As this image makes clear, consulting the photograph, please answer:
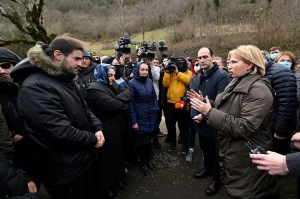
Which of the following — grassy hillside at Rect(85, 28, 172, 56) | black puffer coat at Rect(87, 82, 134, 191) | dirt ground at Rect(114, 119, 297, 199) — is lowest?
dirt ground at Rect(114, 119, 297, 199)

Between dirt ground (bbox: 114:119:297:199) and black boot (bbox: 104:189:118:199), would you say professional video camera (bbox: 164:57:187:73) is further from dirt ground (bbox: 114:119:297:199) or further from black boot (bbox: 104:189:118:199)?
black boot (bbox: 104:189:118:199)

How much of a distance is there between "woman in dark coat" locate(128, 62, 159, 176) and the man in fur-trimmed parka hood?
1333mm

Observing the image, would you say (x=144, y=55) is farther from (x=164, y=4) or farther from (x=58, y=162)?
Result: (x=164, y=4)

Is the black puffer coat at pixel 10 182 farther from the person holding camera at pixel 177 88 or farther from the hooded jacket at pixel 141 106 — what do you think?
the person holding camera at pixel 177 88

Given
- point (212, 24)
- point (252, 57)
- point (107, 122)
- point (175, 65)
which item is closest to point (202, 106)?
point (252, 57)

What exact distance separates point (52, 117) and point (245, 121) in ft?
5.49

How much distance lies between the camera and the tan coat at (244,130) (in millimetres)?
1715

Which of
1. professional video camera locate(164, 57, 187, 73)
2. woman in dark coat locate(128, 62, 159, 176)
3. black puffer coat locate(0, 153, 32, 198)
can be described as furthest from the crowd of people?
professional video camera locate(164, 57, 187, 73)

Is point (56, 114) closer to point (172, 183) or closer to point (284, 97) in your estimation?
point (172, 183)

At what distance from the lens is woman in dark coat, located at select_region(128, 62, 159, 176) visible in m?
3.19

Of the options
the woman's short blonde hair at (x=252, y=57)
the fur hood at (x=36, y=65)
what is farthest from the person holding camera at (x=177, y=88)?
the fur hood at (x=36, y=65)

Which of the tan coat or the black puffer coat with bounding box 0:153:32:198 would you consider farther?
the tan coat

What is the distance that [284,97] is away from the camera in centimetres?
240

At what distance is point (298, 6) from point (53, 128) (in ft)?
41.5
